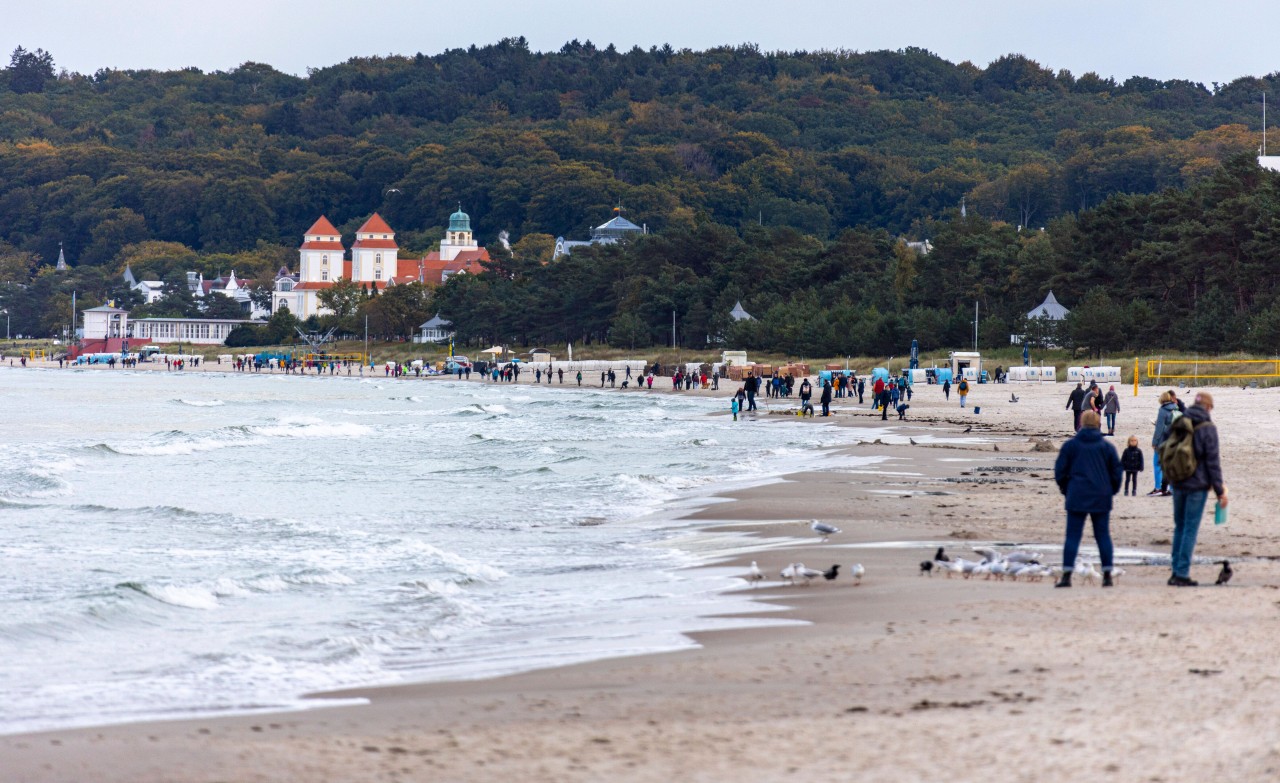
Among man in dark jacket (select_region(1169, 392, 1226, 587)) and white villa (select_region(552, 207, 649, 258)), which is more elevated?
white villa (select_region(552, 207, 649, 258))

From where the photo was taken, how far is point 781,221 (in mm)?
159375

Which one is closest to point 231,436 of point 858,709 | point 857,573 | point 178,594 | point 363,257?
point 178,594

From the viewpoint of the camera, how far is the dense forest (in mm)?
56531

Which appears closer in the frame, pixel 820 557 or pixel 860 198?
pixel 820 557

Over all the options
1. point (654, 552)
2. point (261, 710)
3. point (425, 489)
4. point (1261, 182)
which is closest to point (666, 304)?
point (1261, 182)

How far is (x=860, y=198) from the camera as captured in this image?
168 meters

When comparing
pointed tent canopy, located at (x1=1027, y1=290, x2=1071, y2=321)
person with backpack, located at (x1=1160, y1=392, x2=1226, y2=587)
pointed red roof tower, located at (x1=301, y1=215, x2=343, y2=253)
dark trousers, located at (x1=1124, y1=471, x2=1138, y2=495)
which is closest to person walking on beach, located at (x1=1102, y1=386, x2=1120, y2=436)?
dark trousers, located at (x1=1124, y1=471, x2=1138, y2=495)

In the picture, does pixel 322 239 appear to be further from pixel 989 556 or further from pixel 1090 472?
pixel 1090 472

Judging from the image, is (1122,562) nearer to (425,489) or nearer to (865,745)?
(865,745)

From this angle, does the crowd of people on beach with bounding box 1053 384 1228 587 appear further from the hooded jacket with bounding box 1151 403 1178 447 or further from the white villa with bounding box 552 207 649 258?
the white villa with bounding box 552 207 649 258

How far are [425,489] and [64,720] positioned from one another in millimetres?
13074

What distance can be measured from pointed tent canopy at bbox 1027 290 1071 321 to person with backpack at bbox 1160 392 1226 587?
5324 centimetres

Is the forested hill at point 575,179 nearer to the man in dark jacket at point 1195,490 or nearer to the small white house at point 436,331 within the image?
the small white house at point 436,331

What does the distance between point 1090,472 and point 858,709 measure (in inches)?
142
